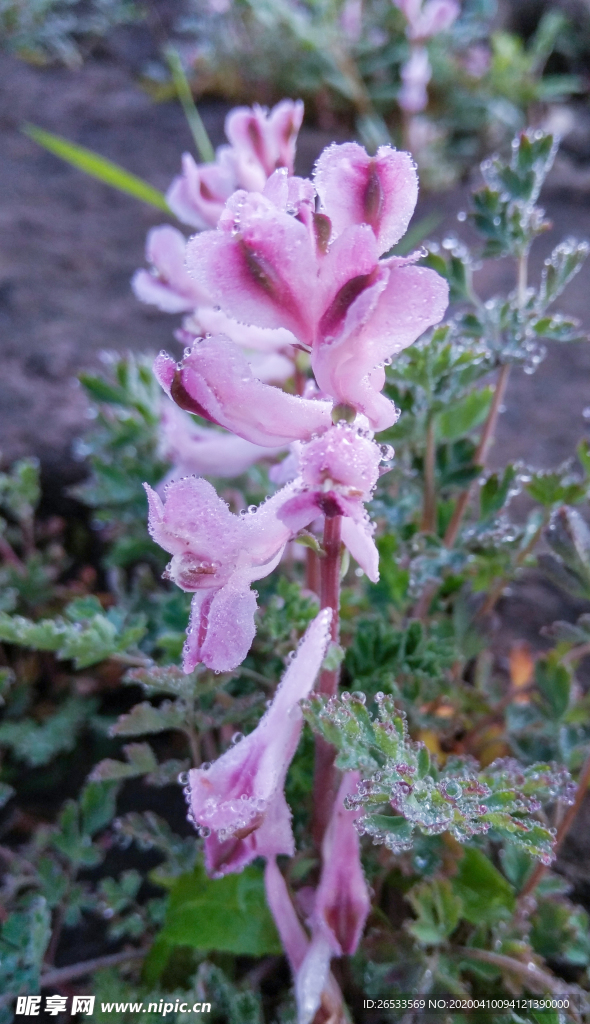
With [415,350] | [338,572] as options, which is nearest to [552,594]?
[415,350]

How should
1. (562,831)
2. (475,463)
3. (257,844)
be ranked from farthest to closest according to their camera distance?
(475,463)
(562,831)
(257,844)

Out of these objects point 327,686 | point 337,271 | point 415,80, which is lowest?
point 327,686

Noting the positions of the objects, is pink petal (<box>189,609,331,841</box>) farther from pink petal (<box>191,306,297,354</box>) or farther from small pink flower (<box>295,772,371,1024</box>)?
pink petal (<box>191,306,297,354</box>)

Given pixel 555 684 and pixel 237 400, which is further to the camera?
pixel 555 684

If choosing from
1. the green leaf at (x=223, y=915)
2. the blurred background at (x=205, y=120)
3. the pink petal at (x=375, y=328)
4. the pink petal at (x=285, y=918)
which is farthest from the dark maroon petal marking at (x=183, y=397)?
the blurred background at (x=205, y=120)

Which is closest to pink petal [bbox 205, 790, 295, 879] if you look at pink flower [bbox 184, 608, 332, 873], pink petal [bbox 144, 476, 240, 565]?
pink flower [bbox 184, 608, 332, 873]

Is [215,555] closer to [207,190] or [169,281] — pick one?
[169,281]

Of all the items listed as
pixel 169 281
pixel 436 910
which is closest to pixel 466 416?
pixel 169 281
